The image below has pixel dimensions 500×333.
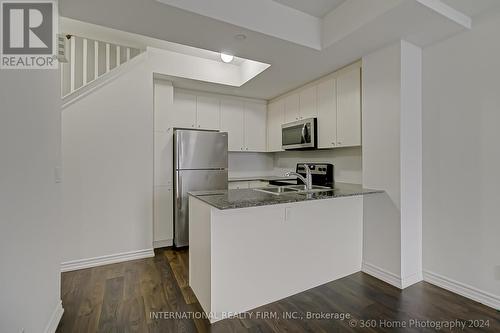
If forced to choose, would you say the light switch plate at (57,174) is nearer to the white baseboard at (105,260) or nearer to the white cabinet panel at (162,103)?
the white baseboard at (105,260)

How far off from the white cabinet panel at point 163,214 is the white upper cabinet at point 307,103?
225 cm

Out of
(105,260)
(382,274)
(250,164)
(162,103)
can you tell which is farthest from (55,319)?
(250,164)

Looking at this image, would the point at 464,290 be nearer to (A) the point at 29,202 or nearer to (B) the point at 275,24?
(B) the point at 275,24

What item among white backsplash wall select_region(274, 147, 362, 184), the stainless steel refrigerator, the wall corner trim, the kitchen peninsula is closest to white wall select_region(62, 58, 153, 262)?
the stainless steel refrigerator

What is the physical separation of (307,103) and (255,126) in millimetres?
1171

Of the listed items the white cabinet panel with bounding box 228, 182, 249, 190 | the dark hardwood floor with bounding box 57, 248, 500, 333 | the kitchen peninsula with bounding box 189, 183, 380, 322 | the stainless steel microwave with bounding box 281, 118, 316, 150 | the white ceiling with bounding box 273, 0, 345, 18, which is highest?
the white ceiling with bounding box 273, 0, 345, 18

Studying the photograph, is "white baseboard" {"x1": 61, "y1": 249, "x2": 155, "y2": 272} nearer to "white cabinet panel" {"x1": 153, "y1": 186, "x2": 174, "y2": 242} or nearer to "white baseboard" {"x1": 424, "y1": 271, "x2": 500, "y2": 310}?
"white cabinet panel" {"x1": 153, "y1": 186, "x2": 174, "y2": 242}

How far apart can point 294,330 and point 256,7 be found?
8.40 ft

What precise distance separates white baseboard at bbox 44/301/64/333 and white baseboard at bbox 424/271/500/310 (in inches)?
125

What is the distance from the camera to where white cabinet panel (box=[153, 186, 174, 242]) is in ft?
10.8

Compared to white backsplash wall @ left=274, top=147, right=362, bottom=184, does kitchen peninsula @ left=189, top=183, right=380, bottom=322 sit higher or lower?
lower

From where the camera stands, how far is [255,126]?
4363 millimetres

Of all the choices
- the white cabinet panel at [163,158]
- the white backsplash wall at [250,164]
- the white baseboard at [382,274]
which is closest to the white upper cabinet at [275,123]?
the white backsplash wall at [250,164]

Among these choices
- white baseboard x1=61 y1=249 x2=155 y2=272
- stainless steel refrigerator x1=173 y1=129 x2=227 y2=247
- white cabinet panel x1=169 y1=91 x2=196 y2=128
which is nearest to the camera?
white baseboard x1=61 y1=249 x2=155 y2=272
